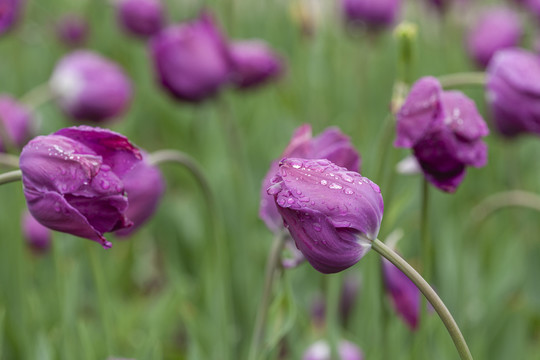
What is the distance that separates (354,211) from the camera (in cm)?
67

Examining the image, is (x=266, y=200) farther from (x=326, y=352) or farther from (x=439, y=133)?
(x=326, y=352)

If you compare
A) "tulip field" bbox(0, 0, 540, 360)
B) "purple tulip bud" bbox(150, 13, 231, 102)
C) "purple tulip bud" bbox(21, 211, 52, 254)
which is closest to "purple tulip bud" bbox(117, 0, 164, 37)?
"tulip field" bbox(0, 0, 540, 360)

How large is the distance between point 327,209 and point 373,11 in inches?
71.9

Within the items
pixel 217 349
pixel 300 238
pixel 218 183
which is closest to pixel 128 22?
pixel 218 183

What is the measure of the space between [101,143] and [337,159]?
26cm

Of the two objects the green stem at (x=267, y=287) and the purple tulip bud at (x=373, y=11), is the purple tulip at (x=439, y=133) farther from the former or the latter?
the purple tulip bud at (x=373, y=11)

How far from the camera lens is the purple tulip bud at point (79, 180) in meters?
0.69

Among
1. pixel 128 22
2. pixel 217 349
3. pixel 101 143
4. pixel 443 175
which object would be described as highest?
pixel 101 143

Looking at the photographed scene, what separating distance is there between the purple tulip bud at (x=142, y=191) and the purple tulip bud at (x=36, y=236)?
2.24 ft

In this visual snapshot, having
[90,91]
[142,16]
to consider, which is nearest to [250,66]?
[90,91]

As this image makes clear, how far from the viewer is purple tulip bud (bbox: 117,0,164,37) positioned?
7.27 feet

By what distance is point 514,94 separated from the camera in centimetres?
103

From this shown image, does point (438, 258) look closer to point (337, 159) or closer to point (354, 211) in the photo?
point (337, 159)

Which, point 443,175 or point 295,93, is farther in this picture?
point 295,93
